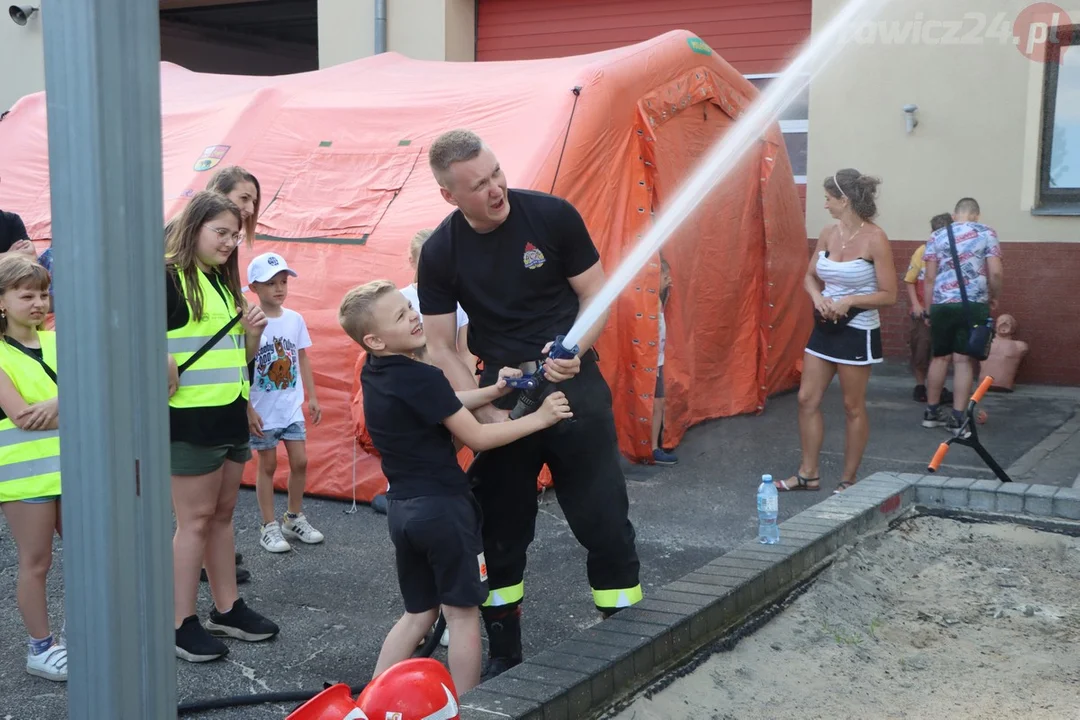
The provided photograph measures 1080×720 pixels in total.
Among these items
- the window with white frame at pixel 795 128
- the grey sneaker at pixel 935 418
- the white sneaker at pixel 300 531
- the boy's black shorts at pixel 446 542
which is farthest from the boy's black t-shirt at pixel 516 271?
the window with white frame at pixel 795 128

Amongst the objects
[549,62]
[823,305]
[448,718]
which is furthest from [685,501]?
[448,718]

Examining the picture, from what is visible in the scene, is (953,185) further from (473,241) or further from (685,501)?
(473,241)

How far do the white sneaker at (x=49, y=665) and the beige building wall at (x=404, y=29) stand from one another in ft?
32.6

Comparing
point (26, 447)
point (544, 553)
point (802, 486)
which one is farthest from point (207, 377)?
point (802, 486)

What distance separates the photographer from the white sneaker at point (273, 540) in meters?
5.66

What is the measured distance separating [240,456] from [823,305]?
3.63 meters

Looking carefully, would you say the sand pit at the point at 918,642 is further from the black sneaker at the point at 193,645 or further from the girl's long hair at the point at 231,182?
the girl's long hair at the point at 231,182

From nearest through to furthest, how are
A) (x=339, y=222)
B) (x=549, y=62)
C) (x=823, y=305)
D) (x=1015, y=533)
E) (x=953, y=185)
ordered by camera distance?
(x=1015, y=533) < (x=823, y=305) < (x=339, y=222) < (x=549, y=62) < (x=953, y=185)

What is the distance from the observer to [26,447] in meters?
4.01

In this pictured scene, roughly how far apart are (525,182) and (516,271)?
317 centimetres

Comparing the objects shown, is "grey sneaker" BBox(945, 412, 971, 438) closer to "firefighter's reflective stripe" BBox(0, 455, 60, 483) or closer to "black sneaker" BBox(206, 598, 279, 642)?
"black sneaker" BBox(206, 598, 279, 642)

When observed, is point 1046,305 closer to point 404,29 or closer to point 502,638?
point 404,29

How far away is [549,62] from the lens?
7.98 m

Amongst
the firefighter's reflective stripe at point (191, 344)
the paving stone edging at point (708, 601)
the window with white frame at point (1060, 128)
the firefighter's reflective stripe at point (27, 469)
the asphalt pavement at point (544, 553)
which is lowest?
the asphalt pavement at point (544, 553)
